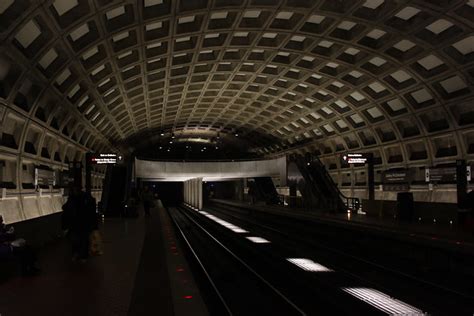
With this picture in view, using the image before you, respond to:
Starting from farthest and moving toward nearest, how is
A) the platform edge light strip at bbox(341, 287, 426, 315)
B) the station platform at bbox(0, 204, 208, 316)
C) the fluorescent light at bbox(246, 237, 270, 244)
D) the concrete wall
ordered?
1. the fluorescent light at bbox(246, 237, 270, 244)
2. the concrete wall
3. the platform edge light strip at bbox(341, 287, 426, 315)
4. the station platform at bbox(0, 204, 208, 316)

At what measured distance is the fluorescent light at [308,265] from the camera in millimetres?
13396

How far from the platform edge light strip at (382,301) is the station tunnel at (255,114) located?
64 mm

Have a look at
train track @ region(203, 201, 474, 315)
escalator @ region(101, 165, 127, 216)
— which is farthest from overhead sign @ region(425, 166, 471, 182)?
escalator @ region(101, 165, 127, 216)

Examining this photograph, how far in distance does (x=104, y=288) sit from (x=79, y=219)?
9.46 ft

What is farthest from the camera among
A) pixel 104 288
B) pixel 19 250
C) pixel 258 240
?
pixel 258 240

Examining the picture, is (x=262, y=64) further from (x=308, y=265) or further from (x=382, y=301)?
(x=382, y=301)

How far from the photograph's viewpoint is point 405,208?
69.7ft

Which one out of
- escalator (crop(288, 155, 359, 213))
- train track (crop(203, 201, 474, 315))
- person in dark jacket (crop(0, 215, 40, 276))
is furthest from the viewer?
escalator (crop(288, 155, 359, 213))

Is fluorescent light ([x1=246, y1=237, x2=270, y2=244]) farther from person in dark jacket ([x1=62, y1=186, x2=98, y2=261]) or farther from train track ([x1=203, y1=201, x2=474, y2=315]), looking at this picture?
person in dark jacket ([x1=62, y1=186, x2=98, y2=261])

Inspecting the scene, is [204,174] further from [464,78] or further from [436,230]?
[436,230]

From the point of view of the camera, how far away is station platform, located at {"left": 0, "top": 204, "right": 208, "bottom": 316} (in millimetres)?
6609

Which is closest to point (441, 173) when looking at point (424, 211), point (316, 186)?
point (424, 211)

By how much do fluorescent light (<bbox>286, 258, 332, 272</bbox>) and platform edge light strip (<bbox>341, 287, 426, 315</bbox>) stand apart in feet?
9.13

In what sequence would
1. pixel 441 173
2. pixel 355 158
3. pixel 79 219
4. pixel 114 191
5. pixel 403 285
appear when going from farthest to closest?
1. pixel 114 191
2. pixel 355 158
3. pixel 441 173
4. pixel 403 285
5. pixel 79 219
